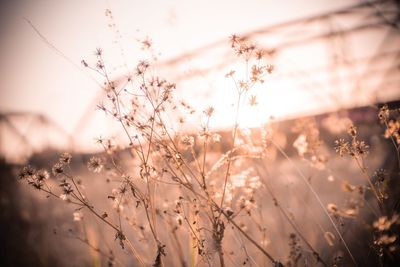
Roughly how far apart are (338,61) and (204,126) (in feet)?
10.9

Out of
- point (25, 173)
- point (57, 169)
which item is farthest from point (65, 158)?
point (25, 173)

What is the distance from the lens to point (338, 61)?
15.3ft

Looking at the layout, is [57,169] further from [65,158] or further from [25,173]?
[25,173]

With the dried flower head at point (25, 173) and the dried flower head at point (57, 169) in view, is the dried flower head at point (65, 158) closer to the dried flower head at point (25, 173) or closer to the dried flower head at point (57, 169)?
the dried flower head at point (57, 169)

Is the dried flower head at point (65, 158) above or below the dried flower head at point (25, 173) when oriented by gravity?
above

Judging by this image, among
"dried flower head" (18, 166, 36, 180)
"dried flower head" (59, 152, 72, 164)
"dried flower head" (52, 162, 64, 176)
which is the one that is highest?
"dried flower head" (59, 152, 72, 164)

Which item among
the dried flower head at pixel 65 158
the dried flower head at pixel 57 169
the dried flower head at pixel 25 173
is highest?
the dried flower head at pixel 65 158

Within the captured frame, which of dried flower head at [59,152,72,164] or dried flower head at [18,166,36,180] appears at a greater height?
dried flower head at [59,152,72,164]

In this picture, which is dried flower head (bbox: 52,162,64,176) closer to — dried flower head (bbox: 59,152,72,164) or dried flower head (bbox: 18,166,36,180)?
dried flower head (bbox: 59,152,72,164)

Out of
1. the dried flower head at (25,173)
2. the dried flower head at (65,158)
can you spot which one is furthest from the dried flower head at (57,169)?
the dried flower head at (25,173)

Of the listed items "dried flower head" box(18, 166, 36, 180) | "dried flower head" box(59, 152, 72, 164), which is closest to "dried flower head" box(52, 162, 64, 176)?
"dried flower head" box(59, 152, 72, 164)

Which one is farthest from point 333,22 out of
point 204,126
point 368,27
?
point 204,126

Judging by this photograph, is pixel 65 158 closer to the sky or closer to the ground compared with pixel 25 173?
closer to the sky

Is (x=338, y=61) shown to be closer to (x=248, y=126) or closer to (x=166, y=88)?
(x=248, y=126)
